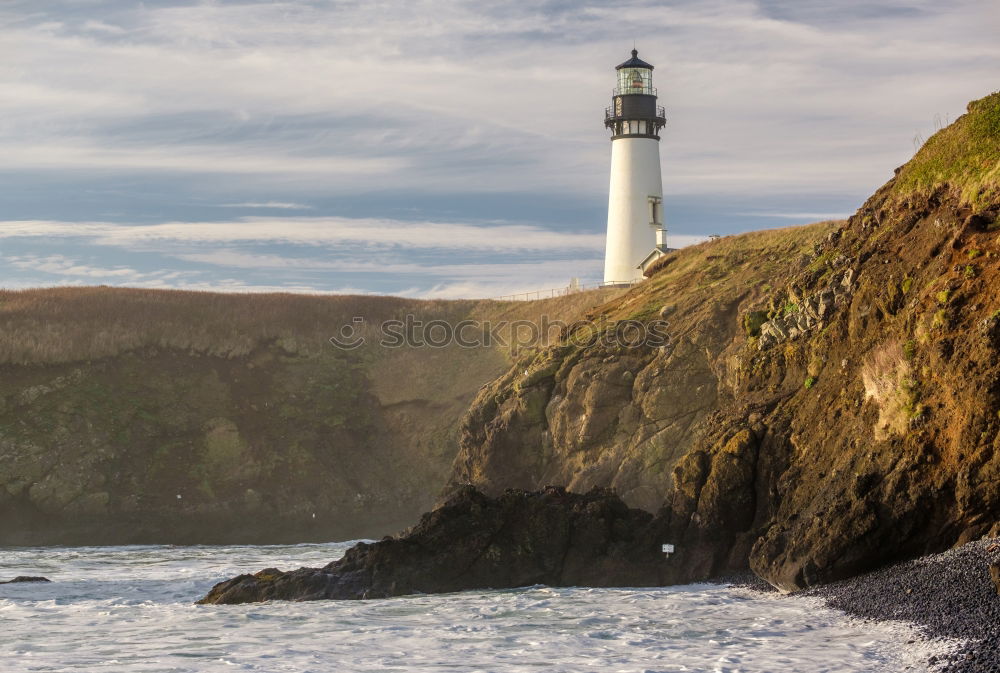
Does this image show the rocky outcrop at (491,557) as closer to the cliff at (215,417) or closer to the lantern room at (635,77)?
the cliff at (215,417)

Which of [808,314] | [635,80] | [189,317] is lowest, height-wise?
[808,314]

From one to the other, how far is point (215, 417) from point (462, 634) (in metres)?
29.2

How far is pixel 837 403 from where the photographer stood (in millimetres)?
23375

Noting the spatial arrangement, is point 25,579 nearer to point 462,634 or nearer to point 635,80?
point 462,634

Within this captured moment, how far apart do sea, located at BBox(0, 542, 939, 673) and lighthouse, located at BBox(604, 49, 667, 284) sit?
3273 cm

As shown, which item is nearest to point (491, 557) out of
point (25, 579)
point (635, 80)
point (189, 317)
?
point (25, 579)

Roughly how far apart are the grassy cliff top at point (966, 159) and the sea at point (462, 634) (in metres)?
9.56

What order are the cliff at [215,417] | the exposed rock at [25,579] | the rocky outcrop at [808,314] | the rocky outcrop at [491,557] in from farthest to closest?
the cliff at [215,417]
the exposed rock at [25,579]
the rocky outcrop at [808,314]
the rocky outcrop at [491,557]

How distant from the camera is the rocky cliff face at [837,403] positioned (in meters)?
19.7

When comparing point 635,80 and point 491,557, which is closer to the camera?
point 491,557

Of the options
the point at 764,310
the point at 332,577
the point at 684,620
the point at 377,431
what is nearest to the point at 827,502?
the point at 684,620

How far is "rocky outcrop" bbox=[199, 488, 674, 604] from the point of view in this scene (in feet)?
76.9

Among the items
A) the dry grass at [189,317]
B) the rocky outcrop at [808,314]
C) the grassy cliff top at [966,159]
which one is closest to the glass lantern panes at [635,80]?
the dry grass at [189,317]

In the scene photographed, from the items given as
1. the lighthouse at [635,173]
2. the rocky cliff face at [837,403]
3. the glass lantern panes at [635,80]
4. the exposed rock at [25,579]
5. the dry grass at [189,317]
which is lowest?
the exposed rock at [25,579]
